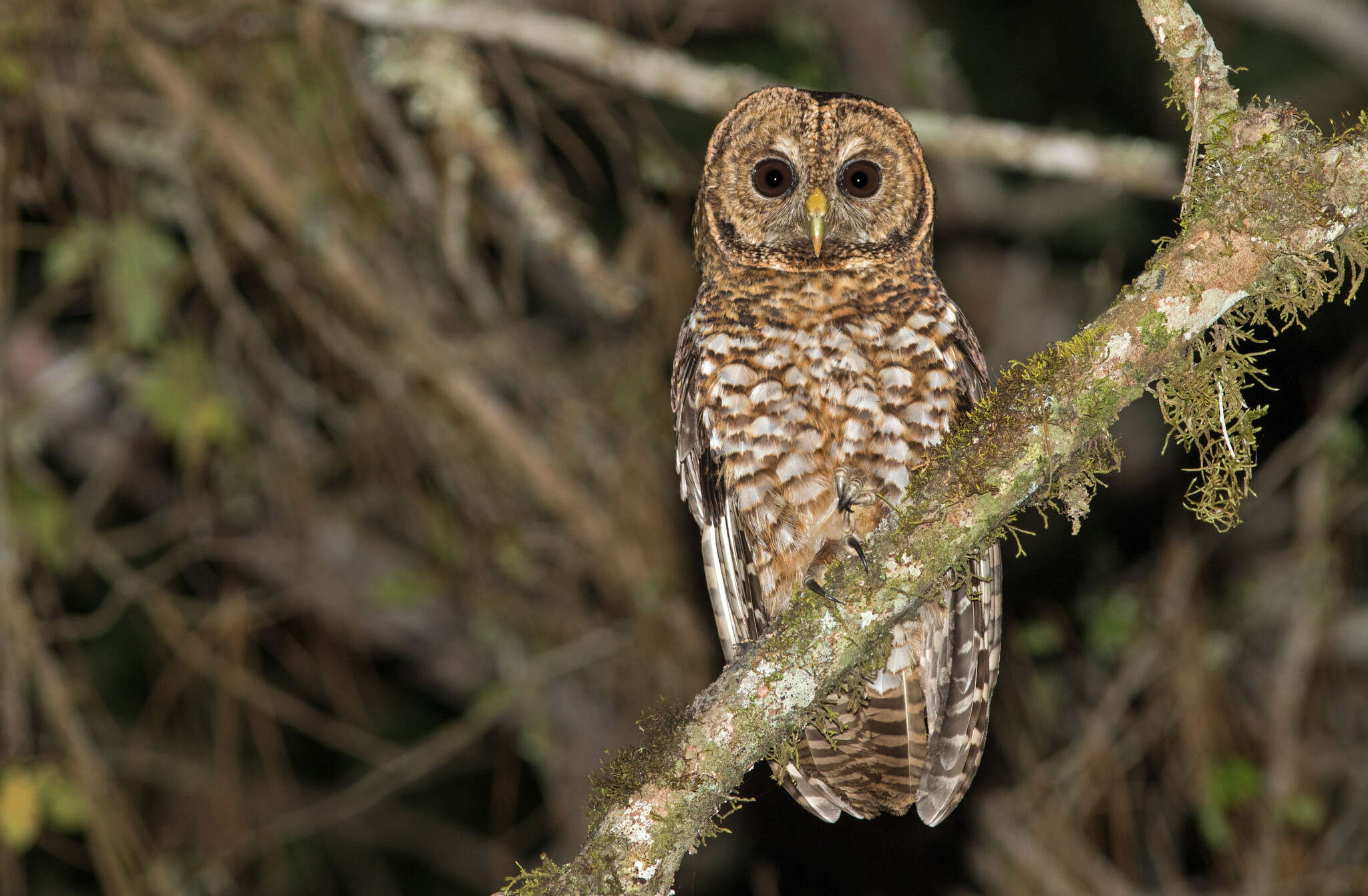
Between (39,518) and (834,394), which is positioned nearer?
(834,394)

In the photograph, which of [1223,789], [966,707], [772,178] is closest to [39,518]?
[772,178]

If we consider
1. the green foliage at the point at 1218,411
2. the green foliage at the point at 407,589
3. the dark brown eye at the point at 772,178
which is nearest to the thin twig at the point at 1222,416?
the green foliage at the point at 1218,411

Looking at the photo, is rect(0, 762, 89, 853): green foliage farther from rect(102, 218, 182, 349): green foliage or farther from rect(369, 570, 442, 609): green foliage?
rect(102, 218, 182, 349): green foliage

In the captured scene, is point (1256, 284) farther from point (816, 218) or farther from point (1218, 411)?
point (816, 218)

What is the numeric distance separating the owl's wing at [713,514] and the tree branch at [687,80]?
1.21m

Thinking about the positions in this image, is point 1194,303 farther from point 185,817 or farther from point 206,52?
point 185,817

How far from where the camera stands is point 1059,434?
7.48ft

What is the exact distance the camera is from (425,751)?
16.6 feet

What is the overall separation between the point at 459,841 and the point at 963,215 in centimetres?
474

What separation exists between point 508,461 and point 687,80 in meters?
1.61

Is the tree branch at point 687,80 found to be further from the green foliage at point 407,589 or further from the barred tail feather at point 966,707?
the green foliage at point 407,589

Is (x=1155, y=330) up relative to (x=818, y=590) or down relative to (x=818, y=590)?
up

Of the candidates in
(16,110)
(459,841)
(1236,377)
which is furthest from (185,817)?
(1236,377)

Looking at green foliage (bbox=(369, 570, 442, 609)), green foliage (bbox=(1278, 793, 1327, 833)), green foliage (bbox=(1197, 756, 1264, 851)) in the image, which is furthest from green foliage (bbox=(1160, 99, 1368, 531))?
green foliage (bbox=(369, 570, 442, 609))
